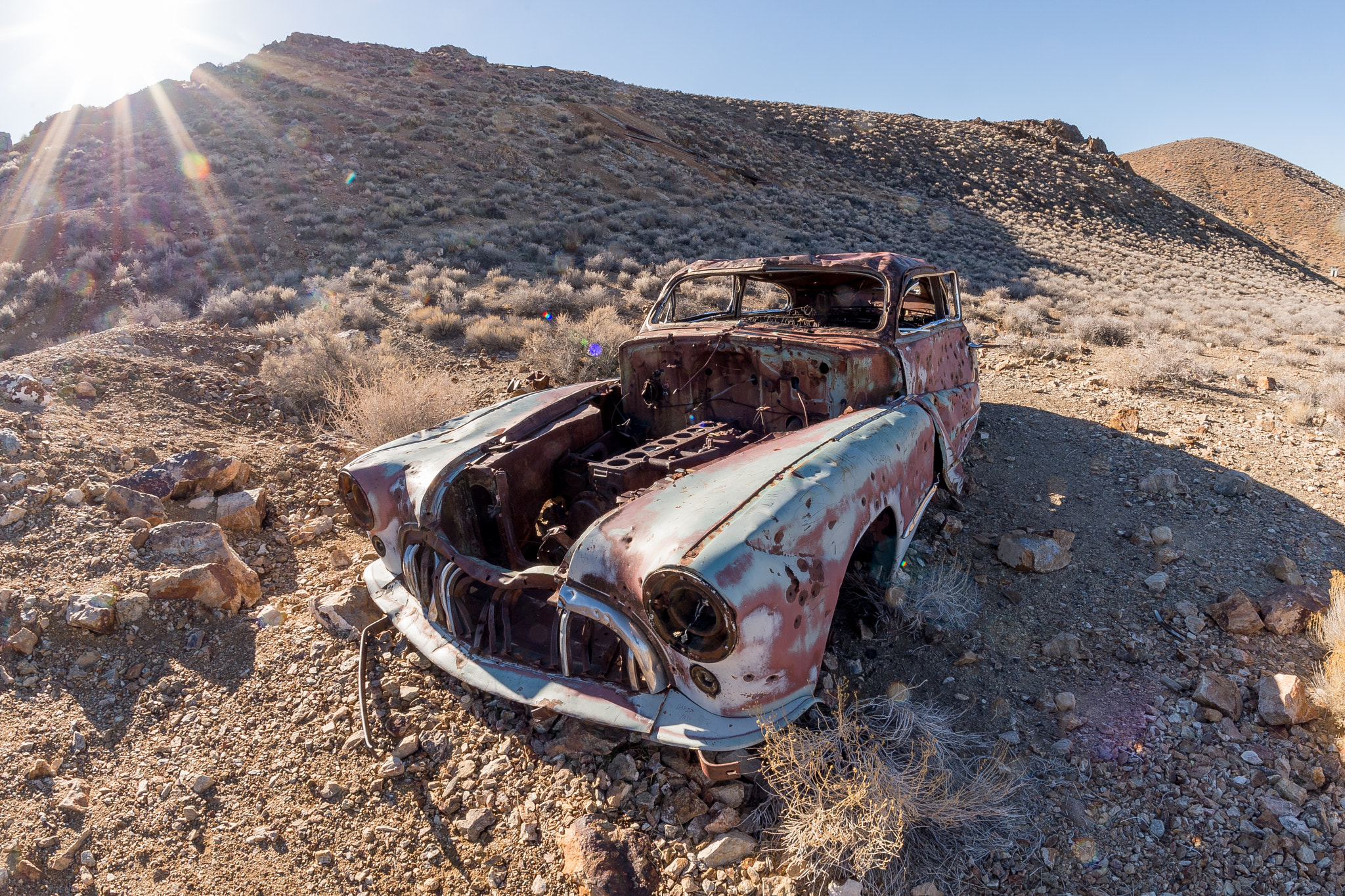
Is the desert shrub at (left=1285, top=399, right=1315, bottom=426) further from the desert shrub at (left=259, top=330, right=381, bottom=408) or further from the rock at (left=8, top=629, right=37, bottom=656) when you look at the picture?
the rock at (left=8, top=629, right=37, bottom=656)

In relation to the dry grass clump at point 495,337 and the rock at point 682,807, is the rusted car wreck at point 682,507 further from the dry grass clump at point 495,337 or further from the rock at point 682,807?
the dry grass clump at point 495,337

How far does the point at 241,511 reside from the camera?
167 inches

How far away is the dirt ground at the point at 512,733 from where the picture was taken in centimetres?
223

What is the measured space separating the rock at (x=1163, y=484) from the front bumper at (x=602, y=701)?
12.2 feet

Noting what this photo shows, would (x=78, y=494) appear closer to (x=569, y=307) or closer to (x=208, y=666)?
(x=208, y=666)

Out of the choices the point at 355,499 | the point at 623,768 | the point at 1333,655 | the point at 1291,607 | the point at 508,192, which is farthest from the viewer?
the point at 508,192

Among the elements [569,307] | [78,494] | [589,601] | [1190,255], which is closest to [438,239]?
[569,307]

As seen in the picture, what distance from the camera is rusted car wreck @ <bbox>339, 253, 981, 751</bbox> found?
218 centimetres

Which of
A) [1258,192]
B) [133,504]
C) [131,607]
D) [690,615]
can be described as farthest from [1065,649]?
[1258,192]

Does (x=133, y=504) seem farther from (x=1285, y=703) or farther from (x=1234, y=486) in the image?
(x=1234, y=486)

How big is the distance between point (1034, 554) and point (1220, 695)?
3.78 ft

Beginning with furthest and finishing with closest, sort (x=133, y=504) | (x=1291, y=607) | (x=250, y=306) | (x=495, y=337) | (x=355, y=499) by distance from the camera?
(x=250, y=306)
(x=495, y=337)
(x=133, y=504)
(x=355, y=499)
(x=1291, y=607)

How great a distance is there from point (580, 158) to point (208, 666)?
2351cm

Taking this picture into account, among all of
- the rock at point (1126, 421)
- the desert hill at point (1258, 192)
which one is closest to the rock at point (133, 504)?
the rock at point (1126, 421)
